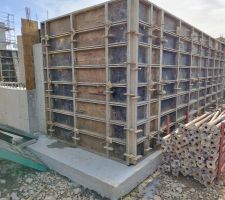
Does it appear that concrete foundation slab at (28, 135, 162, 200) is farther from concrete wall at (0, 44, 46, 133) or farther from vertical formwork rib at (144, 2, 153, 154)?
concrete wall at (0, 44, 46, 133)

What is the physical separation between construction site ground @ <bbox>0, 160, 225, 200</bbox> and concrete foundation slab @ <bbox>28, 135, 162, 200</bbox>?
152 mm

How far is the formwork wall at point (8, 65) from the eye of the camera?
518 inches

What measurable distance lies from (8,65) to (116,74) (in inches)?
466

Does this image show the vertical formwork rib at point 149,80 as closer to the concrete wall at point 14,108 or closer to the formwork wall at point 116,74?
the formwork wall at point 116,74

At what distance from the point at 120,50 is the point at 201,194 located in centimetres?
342

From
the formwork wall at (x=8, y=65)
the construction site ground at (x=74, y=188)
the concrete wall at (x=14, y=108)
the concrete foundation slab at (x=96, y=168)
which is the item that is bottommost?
the construction site ground at (x=74, y=188)

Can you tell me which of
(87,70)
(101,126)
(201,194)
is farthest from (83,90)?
(201,194)

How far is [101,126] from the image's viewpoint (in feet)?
15.7

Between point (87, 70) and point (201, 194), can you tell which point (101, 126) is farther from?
point (201, 194)

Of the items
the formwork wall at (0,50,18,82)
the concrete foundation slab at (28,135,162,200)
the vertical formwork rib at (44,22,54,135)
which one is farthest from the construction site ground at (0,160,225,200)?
the formwork wall at (0,50,18,82)

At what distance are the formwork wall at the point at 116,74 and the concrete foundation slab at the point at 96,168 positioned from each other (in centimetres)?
25

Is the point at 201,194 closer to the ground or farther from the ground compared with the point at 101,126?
closer to the ground

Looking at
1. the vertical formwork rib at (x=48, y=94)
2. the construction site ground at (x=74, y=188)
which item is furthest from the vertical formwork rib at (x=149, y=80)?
the vertical formwork rib at (x=48, y=94)

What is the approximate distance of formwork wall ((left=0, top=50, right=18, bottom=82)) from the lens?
13148 millimetres
